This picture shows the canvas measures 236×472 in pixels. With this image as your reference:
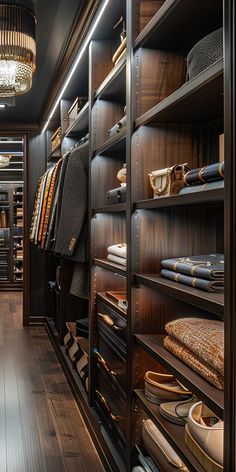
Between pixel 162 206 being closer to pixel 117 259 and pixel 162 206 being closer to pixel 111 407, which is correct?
pixel 117 259

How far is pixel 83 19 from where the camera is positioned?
3.03 meters

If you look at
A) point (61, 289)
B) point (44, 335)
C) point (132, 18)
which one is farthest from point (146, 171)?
point (44, 335)

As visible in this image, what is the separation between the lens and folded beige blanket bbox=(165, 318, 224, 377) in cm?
133

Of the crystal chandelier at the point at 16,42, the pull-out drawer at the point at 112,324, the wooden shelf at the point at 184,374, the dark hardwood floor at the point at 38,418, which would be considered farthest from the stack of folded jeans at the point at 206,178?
the crystal chandelier at the point at 16,42

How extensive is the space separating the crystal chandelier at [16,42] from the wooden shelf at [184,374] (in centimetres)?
188


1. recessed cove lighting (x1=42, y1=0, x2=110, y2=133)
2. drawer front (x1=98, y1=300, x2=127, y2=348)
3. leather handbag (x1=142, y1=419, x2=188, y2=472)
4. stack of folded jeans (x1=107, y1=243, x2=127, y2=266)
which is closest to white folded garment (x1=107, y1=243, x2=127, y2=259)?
stack of folded jeans (x1=107, y1=243, x2=127, y2=266)

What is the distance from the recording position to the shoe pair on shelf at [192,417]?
50.9 inches

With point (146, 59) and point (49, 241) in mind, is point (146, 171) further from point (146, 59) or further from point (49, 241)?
point (49, 241)

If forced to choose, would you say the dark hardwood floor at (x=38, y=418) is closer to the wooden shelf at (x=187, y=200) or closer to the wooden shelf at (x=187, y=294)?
the wooden shelf at (x=187, y=294)

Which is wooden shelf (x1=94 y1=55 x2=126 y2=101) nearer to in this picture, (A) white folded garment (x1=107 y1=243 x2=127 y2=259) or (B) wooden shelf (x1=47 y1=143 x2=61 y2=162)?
(A) white folded garment (x1=107 y1=243 x2=127 y2=259)

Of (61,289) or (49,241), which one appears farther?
(61,289)

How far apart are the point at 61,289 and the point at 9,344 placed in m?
1.20

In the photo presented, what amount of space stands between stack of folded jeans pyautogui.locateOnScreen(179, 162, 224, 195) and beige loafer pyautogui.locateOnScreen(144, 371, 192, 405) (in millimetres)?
723

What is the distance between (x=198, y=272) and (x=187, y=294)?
11 cm
